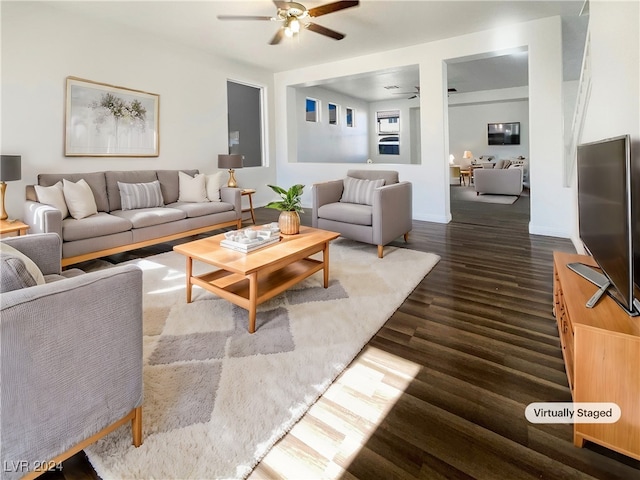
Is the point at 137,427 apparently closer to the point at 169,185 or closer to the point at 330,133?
the point at 169,185

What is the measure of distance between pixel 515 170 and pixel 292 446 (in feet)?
28.1

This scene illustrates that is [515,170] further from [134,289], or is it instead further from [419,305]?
[134,289]

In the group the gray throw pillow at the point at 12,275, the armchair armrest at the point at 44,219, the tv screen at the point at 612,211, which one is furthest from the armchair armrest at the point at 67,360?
the armchair armrest at the point at 44,219

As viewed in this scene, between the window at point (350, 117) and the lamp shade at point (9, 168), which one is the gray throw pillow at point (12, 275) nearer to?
the lamp shade at point (9, 168)

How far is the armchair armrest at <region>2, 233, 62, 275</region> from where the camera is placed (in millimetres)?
1783

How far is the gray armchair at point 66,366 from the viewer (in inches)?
36.5

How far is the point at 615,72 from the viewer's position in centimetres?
206

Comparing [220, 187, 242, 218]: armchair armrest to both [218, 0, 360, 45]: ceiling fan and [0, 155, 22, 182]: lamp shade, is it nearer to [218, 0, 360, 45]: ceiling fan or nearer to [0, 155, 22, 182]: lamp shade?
[218, 0, 360, 45]: ceiling fan

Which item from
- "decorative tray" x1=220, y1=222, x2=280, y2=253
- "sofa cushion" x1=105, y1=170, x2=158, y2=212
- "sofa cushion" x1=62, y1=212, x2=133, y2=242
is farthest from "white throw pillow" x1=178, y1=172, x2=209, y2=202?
"decorative tray" x1=220, y1=222, x2=280, y2=253

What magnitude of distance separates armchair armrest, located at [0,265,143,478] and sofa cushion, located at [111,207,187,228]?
9.07 ft

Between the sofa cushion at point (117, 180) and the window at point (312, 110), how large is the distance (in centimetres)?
508

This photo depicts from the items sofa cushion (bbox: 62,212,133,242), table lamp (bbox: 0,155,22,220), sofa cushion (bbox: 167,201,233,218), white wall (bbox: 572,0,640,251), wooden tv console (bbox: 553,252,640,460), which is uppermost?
white wall (bbox: 572,0,640,251)

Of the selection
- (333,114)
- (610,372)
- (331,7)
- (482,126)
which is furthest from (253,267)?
(482,126)

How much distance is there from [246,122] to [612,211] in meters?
6.24
